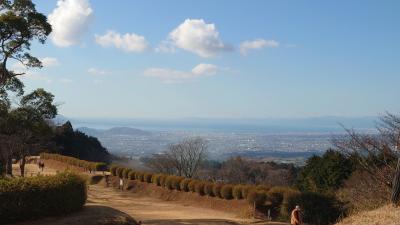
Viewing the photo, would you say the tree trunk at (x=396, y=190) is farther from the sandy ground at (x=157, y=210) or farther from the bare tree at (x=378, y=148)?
the sandy ground at (x=157, y=210)

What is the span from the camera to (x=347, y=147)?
21.2 meters

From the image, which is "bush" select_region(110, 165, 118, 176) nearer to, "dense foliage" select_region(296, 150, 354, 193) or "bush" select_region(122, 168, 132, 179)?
"bush" select_region(122, 168, 132, 179)

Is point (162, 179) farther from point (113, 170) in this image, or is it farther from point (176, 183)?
point (113, 170)

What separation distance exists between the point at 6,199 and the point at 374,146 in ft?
42.8

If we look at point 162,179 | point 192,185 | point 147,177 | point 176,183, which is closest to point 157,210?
point 192,185

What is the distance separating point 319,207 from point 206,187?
10.6 m

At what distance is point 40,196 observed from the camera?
624 inches

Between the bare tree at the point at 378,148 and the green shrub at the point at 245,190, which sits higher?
the bare tree at the point at 378,148

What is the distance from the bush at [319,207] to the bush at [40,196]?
12.5 meters

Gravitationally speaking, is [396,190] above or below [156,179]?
above

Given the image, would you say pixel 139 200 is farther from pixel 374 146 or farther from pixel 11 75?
pixel 374 146

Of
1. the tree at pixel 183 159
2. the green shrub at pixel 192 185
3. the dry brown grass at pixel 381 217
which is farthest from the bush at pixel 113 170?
the dry brown grass at pixel 381 217

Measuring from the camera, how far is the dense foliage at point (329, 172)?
1373 inches

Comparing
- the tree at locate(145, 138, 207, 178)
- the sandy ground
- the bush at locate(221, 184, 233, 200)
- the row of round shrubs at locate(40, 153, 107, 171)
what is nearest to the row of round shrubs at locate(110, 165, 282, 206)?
the bush at locate(221, 184, 233, 200)
